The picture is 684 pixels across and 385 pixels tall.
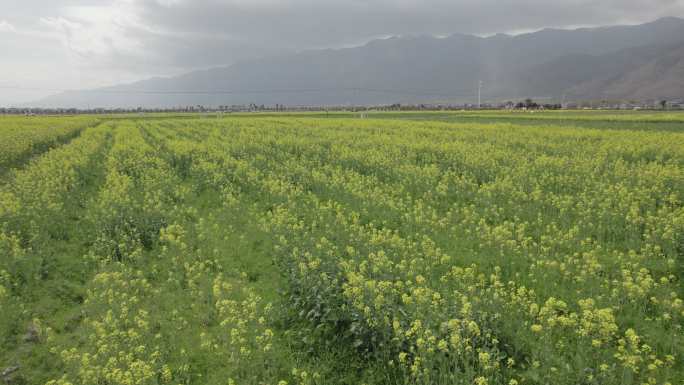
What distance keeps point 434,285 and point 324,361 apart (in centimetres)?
245

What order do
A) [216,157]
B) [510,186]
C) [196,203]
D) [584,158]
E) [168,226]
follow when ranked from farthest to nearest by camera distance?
[216,157], [584,158], [196,203], [510,186], [168,226]

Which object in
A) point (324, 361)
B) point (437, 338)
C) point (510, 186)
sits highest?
point (510, 186)

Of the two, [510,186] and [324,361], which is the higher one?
[510,186]

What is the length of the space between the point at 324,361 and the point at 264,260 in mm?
4266

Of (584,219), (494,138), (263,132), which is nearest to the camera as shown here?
(584,219)

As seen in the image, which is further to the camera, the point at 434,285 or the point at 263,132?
the point at 263,132

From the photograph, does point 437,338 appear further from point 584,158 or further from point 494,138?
point 494,138

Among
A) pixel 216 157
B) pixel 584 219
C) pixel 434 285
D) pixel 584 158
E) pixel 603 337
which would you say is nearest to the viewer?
pixel 603 337

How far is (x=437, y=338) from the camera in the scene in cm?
623

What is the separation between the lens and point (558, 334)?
657 centimetres

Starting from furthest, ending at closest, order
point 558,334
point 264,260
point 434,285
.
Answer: point 264,260 < point 434,285 < point 558,334

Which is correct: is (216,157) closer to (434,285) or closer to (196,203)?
(196,203)

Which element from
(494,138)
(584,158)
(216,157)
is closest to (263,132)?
(216,157)

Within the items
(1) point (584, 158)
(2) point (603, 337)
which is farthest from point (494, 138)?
(2) point (603, 337)
